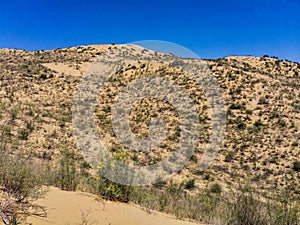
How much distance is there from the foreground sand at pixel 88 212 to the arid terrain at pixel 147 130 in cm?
3

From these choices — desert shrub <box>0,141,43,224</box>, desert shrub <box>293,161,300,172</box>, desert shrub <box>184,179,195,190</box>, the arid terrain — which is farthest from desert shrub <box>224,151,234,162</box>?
desert shrub <box>0,141,43,224</box>

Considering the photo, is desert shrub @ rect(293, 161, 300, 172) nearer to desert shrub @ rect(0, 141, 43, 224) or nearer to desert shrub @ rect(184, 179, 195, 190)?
desert shrub @ rect(184, 179, 195, 190)

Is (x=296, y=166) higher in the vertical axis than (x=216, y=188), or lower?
higher

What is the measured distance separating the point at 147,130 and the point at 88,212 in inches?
715

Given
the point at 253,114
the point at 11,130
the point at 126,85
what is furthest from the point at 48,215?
the point at 126,85

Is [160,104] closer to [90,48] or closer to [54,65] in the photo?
[54,65]

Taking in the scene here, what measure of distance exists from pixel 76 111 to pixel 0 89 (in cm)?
687

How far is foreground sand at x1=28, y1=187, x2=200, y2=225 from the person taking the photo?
4.23 m

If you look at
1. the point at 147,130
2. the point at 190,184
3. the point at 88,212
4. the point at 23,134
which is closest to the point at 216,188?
the point at 190,184

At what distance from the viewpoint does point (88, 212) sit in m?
4.58

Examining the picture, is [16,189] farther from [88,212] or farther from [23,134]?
[23,134]

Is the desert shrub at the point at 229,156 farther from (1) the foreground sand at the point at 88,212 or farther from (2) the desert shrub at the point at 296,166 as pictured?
(1) the foreground sand at the point at 88,212

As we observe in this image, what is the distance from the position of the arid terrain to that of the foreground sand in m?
0.03

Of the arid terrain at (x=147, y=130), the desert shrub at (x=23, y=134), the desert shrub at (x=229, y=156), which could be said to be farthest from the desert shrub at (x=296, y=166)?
the desert shrub at (x=23, y=134)
